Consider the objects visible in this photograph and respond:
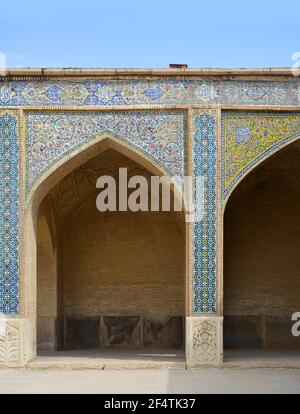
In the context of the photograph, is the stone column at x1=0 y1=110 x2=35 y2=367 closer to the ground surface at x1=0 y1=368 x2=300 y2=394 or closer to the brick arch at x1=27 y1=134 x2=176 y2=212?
the brick arch at x1=27 y1=134 x2=176 y2=212

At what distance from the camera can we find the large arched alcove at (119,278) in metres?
14.4

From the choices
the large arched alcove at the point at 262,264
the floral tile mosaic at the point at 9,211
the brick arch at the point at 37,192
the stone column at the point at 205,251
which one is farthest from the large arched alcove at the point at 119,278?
the stone column at the point at 205,251

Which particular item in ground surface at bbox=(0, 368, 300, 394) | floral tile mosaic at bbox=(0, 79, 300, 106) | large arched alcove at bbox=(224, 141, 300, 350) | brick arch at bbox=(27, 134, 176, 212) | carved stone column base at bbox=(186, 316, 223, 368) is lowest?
ground surface at bbox=(0, 368, 300, 394)

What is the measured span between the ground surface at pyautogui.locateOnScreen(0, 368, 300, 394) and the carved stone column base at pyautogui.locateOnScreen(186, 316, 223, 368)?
7.3 inches

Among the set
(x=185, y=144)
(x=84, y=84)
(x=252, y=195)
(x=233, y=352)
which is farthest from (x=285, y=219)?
(x=84, y=84)

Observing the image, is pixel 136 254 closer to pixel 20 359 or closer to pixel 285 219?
pixel 285 219

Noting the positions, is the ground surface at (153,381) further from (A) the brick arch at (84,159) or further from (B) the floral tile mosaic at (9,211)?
(A) the brick arch at (84,159)

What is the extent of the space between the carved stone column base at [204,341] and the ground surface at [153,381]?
184 millimetres

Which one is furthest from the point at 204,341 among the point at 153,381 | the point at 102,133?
the point at 102,133

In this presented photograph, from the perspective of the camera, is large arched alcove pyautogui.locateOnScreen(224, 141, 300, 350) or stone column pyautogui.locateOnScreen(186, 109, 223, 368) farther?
large arched alcove pyautogui.locateOnScreen(224, 141, 300, 350)

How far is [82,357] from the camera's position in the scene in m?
12.6

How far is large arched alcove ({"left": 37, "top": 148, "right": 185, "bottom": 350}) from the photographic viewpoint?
14422mm

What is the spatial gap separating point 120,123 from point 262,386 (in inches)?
159

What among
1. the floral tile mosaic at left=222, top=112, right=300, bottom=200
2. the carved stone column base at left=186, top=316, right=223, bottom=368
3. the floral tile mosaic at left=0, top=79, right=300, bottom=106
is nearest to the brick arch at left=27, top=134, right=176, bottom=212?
the floral tile mosaic at left=0, top=79, right=300, bottom=106
